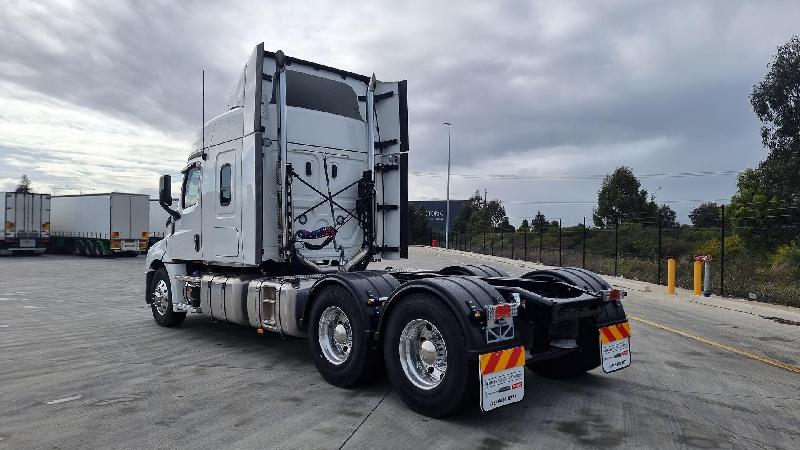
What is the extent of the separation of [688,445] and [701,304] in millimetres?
10652

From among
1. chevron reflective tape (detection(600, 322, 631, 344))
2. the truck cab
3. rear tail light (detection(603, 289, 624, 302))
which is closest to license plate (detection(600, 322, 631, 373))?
chevron reflective tape (detection(600, 322, 631, 344))

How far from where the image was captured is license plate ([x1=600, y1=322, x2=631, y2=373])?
585cm

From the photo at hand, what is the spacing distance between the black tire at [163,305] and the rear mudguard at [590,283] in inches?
240

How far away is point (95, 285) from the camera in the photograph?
58.6 ft

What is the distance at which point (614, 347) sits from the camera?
233 inches

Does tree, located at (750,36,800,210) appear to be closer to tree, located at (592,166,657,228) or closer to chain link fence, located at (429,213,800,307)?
chain link fence, located at (429,213,800,307)

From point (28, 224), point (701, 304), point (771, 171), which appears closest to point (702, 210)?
point (771, 171)

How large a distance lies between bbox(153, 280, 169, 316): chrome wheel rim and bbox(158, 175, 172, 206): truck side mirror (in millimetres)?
1459

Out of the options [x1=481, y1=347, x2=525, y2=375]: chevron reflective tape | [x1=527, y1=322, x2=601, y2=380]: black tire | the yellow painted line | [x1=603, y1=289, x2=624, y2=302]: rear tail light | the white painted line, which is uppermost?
[x1=603, y1=289, x2=624, y2=302]: rear tail light

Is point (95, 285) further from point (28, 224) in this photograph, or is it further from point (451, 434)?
point (28, 224)

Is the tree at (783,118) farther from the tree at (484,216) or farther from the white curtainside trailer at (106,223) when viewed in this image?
the tree at (484,216)

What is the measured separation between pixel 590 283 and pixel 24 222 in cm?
3684

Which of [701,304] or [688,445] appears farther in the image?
[701,304]

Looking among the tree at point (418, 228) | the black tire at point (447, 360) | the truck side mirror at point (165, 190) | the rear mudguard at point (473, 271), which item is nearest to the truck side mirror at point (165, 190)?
the truck side mirror at point (165, 190)
